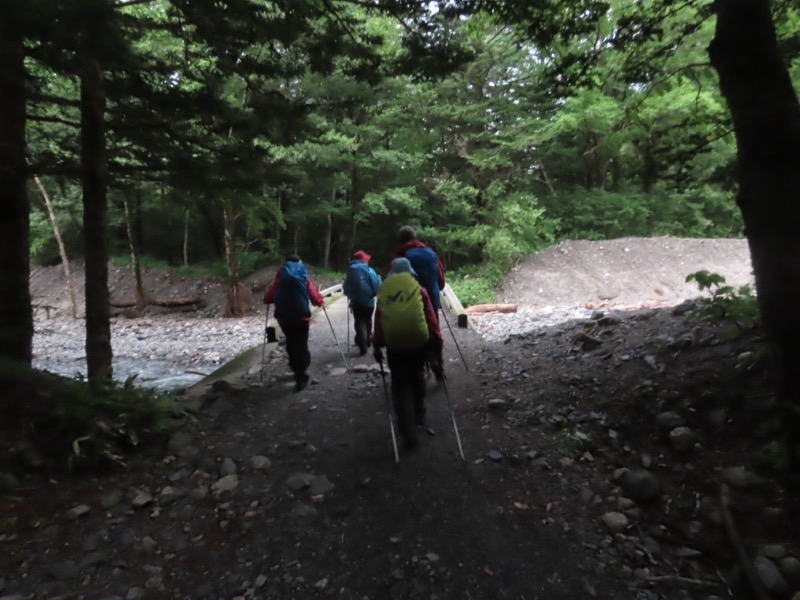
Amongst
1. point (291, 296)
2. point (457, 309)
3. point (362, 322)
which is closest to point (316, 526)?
point (291, 296)

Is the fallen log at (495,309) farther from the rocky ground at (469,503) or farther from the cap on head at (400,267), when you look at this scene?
the cap on head at (400,267)

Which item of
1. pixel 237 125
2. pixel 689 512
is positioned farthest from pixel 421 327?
pixel 237 125

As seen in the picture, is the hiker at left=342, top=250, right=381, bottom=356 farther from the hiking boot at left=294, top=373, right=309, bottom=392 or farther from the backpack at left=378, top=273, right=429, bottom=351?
the backpack at left=378, top=273, right=429, bottom=351

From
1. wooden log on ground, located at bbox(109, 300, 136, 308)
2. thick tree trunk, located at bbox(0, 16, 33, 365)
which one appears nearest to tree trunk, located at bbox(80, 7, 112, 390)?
thick tree trunk, located at bbox(0, 16, 33, 365)

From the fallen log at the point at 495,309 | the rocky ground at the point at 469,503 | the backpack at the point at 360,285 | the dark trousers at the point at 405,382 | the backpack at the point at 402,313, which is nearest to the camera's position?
the rocky ground at the point at 469,503

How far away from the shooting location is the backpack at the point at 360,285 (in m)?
7.82

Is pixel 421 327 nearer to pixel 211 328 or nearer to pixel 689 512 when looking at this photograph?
pixel 689 512

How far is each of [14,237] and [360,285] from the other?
4.51 m

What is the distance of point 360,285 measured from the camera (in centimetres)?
781

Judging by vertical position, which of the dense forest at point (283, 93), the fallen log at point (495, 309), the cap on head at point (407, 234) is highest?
the dense forest at point (283, 93)

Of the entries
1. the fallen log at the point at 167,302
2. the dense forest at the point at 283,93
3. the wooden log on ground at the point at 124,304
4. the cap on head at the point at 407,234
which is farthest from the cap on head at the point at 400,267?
the wooden log on ground at the point at 124,304

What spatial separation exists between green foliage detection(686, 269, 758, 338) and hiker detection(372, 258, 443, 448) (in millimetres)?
2502

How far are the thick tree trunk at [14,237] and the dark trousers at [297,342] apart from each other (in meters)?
2.74

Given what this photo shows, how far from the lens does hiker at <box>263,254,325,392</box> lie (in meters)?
6.29
